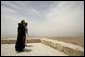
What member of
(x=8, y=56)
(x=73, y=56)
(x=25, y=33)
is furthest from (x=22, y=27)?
(x=73, y=56)

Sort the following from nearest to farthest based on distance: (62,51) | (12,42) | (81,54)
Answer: (81,54) < (62,51) < (12,42)

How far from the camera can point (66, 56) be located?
671 cm

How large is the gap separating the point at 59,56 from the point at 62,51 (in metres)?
1.09

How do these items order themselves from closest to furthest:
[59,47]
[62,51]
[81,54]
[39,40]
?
[81,54] → [62,51] → [59,47] → [39,40]

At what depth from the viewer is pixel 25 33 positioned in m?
8.64

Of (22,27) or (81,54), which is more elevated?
(22,27)

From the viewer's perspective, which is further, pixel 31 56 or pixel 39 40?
pixel 39 40

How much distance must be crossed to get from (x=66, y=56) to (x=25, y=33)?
10.2ft

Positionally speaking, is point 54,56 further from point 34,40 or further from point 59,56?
point 34,40

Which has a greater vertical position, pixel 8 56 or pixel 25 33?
pixel 25 33

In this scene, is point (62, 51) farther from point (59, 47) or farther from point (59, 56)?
point (59, 56)

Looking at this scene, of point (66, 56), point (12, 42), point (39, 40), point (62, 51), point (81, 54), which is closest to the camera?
point (81, 54)

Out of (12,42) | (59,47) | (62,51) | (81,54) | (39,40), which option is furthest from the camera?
(39,40)

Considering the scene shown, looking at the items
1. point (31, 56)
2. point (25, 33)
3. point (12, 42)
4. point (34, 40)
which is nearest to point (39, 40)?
point (34, 40)
